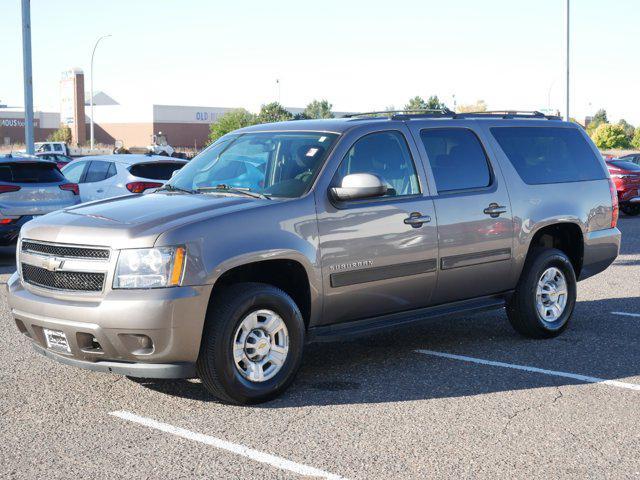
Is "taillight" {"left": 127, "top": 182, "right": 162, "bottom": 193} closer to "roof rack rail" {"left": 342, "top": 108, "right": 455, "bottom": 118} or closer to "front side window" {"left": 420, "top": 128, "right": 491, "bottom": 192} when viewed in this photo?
"roof rack rail" {"left": 342, "top": 108, "right": 455, "bottom": 118}

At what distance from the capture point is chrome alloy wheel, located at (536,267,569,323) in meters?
7.94

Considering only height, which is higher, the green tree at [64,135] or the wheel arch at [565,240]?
the green tree at [64,135]

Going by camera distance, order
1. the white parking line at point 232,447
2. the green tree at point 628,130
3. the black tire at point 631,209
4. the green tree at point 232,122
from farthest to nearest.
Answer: the green tree at point 232,122
the green tree at point 628,130
the black tire at point 631,209
the white parking line at point 232,447

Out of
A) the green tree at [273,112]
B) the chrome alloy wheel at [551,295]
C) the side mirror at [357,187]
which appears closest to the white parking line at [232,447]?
the side mirror at [357,187]

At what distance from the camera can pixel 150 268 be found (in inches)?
219

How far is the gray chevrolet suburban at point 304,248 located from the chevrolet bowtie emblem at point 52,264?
1 cm

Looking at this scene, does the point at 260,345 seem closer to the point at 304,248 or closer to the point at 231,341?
the point at 231,341

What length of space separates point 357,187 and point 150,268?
159cm

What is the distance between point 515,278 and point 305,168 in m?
2.34

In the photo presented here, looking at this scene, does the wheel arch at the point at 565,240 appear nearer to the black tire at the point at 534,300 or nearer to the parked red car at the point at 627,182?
the black tire at the point at 534,300

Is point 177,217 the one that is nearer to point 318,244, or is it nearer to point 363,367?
point 318,244

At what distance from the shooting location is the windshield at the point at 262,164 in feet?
21.2

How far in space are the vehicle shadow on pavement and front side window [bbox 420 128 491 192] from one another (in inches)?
44.9

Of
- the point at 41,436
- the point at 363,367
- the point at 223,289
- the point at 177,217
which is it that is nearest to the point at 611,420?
the point at 363,367
